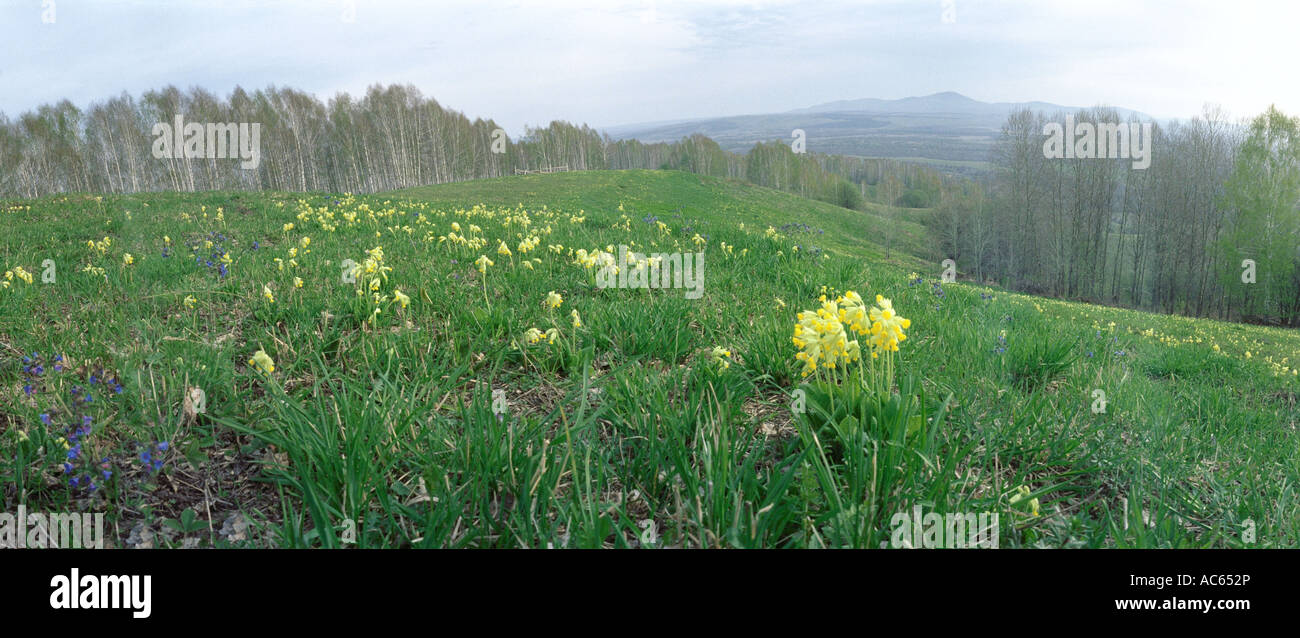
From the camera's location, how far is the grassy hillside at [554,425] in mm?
1996

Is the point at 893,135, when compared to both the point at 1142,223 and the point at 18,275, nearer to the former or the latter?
the point at 1142,223

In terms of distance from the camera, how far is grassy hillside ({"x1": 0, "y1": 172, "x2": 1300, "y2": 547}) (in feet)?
6.55

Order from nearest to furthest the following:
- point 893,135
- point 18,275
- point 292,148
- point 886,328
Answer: point 886,328 → point 18,275 → point 292,148 → point 893,135

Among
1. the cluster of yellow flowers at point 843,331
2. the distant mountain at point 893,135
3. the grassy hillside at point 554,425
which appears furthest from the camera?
the distant mountain at point 893,135

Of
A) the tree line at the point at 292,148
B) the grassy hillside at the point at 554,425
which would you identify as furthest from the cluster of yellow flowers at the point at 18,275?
the tree line at the point at 292,148

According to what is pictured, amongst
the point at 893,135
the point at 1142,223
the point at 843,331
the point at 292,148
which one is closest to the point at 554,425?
the point at 843,331

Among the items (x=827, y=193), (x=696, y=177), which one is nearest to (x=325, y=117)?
(x=696, y=177)

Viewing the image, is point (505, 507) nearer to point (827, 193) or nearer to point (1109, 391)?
point (1109, 391)

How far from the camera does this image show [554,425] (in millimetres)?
2795

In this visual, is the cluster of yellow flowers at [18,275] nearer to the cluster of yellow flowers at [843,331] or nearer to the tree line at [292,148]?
the cluster of yellow flowers at [843,331]

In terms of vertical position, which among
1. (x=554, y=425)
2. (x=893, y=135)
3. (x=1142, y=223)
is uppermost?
(x=893, y=135)

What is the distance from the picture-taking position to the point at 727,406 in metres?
2.54

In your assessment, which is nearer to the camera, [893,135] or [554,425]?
[554,425]
